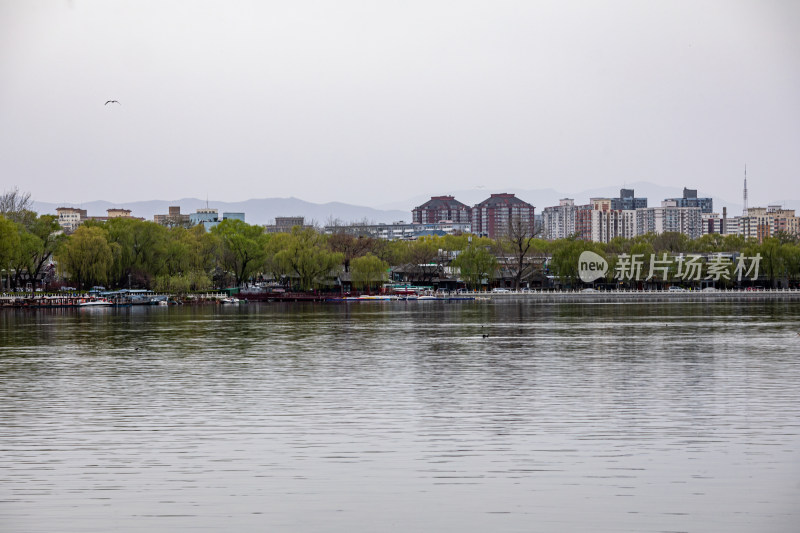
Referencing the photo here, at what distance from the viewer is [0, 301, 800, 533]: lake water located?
431 inches

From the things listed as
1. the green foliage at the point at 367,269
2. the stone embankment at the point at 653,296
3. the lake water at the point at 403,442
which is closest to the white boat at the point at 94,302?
the green foliage at the point at 367,269

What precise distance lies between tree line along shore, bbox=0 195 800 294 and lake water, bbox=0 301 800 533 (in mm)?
53763

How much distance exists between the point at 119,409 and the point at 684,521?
498 inches

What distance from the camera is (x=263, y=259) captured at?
101m

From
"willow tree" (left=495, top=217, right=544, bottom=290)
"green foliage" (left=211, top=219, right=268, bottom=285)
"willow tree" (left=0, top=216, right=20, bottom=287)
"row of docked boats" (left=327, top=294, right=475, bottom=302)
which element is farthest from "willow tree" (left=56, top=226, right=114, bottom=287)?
"willow tree" (left=495, top=217, right=544, bottom=290)

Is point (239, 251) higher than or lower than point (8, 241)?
lower

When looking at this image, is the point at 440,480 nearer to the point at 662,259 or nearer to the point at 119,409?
the point at 119,409

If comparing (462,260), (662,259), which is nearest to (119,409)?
(462,260)

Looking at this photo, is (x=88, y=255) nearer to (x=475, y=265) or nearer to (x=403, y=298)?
(x=403, y=298)

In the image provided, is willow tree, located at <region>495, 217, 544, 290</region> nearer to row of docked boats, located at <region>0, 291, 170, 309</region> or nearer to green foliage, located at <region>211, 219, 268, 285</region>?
green foliage, located at <region>211, 219, 268, 285</region>

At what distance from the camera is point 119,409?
1948 cm

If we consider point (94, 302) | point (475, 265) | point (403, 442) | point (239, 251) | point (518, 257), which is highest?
point (239, 251)

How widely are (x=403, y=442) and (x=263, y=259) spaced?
286ft

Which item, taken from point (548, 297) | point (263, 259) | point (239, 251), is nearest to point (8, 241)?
point (239, 251)
